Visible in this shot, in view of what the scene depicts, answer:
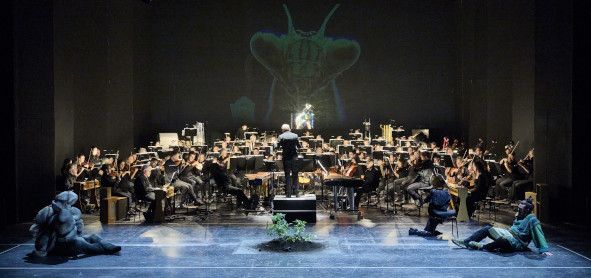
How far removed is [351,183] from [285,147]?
1508 mm

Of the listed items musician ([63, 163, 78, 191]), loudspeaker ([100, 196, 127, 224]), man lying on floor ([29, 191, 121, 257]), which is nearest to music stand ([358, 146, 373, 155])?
loudspeaker ([100, 196, 127, 224])

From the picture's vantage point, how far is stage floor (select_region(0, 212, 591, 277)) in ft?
28.9

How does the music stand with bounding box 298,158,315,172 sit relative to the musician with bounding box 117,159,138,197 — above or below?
above

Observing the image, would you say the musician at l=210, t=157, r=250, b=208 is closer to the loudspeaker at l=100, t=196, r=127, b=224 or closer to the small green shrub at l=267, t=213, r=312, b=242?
the loudspeaker at l=100, t=196, r=127, b=224

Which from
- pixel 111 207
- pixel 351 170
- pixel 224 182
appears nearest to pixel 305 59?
pixel 351 170

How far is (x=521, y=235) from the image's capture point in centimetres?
985

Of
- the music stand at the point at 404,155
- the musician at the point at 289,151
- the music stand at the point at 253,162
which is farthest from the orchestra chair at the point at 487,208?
the music stand at the point at 253,162

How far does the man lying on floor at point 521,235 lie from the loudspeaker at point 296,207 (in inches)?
144

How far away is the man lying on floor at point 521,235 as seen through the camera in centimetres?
970

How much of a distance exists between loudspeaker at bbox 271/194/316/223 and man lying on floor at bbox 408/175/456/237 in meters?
2.32

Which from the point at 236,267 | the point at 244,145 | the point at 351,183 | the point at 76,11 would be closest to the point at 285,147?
the point at 351,183

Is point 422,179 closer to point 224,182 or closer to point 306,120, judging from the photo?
point 224,182

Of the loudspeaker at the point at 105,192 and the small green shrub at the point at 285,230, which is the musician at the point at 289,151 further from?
the loudspeaker at the point at 105,192

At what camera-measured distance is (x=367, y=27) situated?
26.8 m
